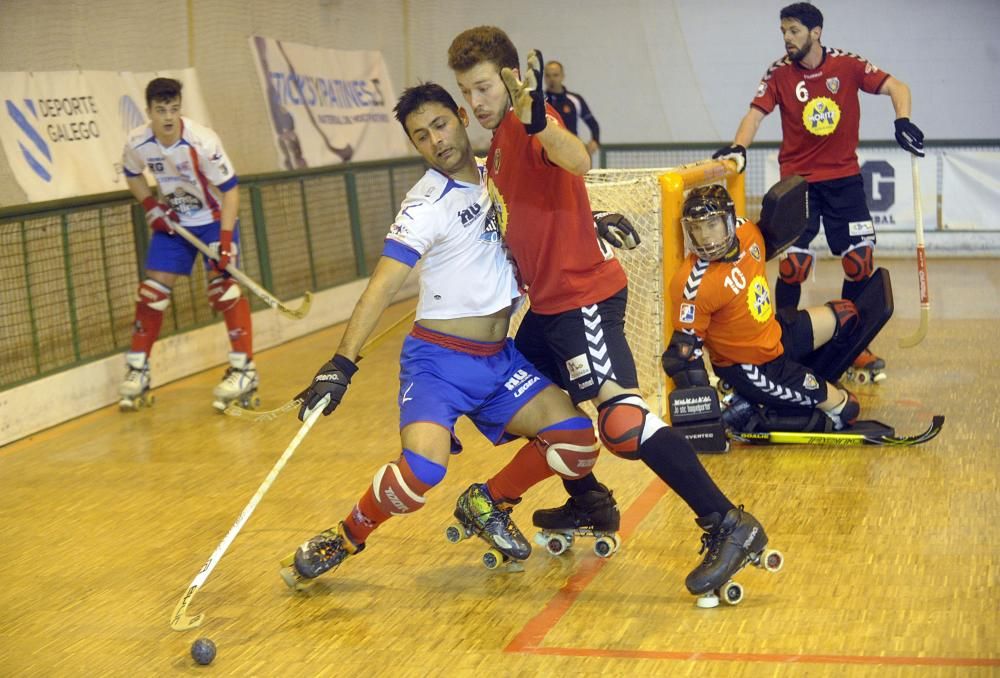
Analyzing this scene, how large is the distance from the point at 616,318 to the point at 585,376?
0.20 meters

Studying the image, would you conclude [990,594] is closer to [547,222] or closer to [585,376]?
[585,376]

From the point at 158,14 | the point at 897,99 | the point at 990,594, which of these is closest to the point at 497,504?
the point at 990,594

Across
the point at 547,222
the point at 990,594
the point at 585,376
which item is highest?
the point at 547,222

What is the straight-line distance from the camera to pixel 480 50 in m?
3.51

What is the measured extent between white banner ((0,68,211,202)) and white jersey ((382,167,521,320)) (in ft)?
13.6

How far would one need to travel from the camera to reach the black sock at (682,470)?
11.9 ft

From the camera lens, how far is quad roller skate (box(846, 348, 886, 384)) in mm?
6480

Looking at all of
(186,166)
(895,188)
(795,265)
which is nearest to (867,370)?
(795,265)

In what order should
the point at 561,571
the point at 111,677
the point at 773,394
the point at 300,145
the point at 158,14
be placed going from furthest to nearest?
the point at 300,145
the point at 158,14
the point at 773,394
the point at 561,571
the point at 111,677

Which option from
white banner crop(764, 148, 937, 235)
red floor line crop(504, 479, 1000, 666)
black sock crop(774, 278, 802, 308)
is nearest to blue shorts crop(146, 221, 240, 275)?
black sock crop(774, 278, 802, 308)

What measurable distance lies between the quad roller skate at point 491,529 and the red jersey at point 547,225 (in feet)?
2.23

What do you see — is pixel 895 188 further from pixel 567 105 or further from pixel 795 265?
pixel 795 265

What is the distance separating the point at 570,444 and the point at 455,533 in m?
0.55

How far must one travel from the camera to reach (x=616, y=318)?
3826mm
